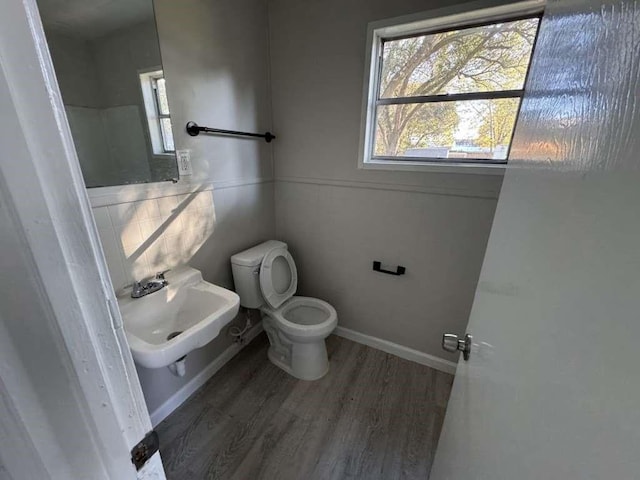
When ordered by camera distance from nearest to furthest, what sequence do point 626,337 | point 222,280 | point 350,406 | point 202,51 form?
point 626,337
point 202,51
point 350,406
point 222,280

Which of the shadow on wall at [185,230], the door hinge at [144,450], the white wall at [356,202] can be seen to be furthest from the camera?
the white wall at [356,202]

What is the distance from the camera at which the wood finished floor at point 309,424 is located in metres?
1.25

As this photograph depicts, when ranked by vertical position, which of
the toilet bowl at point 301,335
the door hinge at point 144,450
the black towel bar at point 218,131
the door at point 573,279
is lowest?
the toilet bowl at point 301,335

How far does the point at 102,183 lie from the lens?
3.50 ft

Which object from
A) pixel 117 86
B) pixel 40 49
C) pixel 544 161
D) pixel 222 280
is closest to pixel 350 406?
pixel 222 280

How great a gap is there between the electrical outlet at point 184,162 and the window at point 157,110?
7 centimetres

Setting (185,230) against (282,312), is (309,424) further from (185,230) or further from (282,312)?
(185,230)

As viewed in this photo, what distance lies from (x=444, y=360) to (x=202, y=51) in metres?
2.32

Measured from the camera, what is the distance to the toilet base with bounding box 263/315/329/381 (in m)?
1.69

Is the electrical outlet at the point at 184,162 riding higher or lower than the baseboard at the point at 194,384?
higher

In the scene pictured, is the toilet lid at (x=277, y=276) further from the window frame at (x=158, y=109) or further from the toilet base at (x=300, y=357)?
the window frame at (x=158, y=109)

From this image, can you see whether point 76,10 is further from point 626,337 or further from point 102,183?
point 626,337

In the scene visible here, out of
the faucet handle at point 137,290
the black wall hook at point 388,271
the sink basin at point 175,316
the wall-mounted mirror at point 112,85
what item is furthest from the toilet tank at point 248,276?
the black wall hook at point 388,271

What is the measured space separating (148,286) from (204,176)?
641mm
